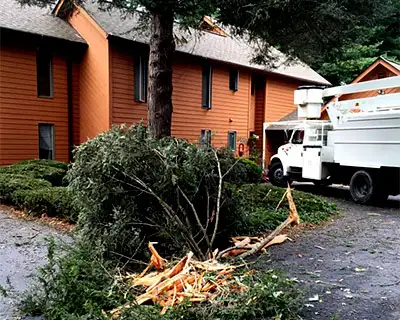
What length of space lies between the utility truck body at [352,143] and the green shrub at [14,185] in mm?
7846

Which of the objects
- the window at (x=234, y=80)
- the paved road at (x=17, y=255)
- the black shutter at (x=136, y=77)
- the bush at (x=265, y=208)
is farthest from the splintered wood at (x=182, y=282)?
the window at (x=234, y=80)

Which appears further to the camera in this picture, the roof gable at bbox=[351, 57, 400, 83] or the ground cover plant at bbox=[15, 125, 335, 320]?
the roof gable at bbox=[351, 57, 400, 83]

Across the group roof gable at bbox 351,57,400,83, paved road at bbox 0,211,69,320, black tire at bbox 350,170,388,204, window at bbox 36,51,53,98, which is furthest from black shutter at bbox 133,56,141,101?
roof gable at bbox 351,57,400,83

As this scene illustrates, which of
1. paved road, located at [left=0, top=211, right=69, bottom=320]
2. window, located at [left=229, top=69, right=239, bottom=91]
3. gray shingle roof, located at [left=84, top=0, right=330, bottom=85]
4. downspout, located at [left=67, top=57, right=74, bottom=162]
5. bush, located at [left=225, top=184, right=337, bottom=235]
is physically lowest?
paved road, located at [left=0, top=211, right=69, bottom=320]

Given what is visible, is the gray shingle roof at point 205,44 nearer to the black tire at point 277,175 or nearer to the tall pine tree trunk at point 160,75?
the tall pine tree trunk at point 160,75

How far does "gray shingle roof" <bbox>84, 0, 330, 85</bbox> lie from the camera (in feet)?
44.5

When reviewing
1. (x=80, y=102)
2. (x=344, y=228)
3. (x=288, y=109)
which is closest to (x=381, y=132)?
(x=344, y=228)

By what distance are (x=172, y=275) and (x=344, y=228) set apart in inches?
188

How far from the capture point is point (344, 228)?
294 inches

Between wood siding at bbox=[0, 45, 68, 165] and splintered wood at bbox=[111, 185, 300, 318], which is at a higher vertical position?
wood siding at bbox=[0, 45, 68, 165]

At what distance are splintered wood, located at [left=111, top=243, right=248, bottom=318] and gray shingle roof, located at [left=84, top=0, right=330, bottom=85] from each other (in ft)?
27.1

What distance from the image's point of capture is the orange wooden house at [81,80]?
41.9ft

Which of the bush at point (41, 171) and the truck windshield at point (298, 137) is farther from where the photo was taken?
the truck windshield at point (298, 137)

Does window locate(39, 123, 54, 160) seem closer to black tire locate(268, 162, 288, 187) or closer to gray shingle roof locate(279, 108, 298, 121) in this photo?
black tire locate(268, 162, 288, 187)
